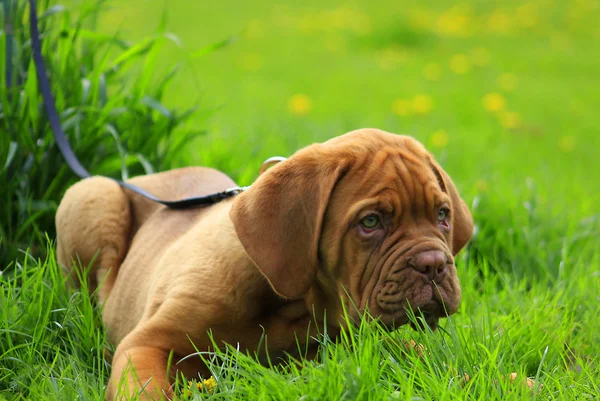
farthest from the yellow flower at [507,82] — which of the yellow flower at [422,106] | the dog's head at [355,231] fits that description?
the dog's head at [355,231]

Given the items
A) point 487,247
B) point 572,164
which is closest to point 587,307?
point 487,247

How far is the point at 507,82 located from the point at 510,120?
7.14 ft

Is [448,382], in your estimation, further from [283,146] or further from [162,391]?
[283,146]

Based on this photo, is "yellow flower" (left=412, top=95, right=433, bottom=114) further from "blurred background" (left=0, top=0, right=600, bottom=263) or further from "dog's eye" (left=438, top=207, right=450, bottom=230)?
"dog's eye" (left=438, top=207, right=450, bottom=230)

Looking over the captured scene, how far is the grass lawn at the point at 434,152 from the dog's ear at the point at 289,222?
286 mm

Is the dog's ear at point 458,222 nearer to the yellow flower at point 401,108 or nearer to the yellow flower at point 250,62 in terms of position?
the yellow flower at point 401,108

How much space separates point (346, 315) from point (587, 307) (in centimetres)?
163

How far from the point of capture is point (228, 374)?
9.24 ft

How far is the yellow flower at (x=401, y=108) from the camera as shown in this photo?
9.48m

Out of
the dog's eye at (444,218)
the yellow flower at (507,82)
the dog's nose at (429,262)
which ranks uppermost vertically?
the dog's eye at (444,218)

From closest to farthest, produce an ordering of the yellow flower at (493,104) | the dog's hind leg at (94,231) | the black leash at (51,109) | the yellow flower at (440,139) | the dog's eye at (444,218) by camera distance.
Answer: the dog's eye at (444,218)
the dog's hind leg at (94,231)
the black leash at (51,109)
the yellow flower at (440,139)
the yellow flower at (493,104)

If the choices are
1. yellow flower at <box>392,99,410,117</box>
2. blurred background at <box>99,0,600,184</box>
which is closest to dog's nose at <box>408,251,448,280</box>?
blurred background at <box>99,0,600,184</box>

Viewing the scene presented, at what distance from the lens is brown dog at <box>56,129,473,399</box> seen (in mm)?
2852

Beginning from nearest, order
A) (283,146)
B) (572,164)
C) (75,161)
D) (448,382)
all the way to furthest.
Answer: (448,382) < (75,161) < (283,146) < (572,164)
